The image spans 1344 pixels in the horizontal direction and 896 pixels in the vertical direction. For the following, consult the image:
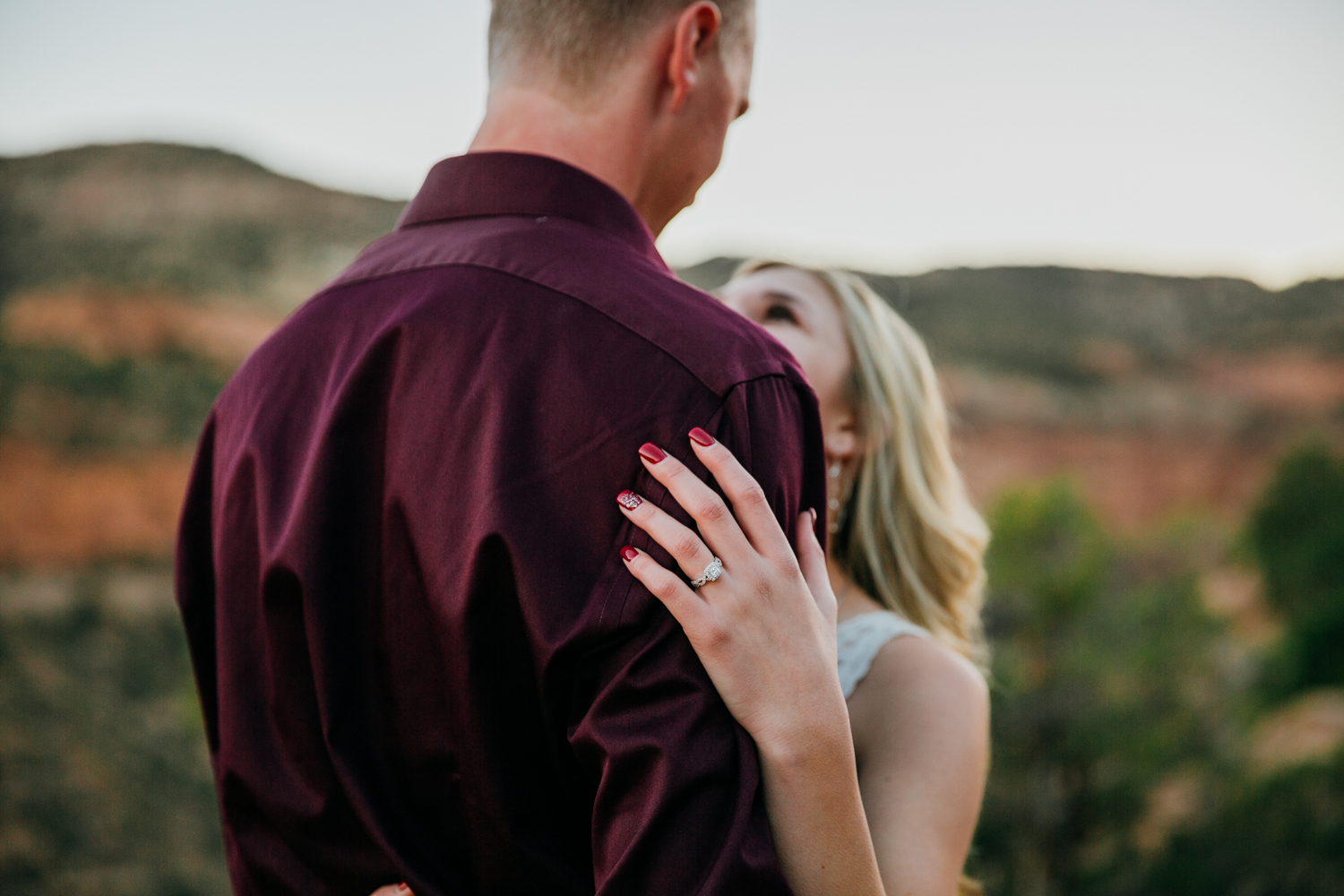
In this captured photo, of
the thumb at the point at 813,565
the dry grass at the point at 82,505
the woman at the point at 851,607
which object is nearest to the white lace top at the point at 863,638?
the woman at the point at 851,607

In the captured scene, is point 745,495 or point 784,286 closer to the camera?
point 745,495

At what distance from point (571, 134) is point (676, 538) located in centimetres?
63

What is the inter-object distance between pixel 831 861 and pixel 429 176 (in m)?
1.04

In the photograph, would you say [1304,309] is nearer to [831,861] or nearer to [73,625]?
[73,625]

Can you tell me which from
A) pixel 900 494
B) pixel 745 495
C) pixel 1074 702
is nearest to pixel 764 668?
pixel 745 495

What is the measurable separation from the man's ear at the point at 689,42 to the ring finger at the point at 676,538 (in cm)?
66

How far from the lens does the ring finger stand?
98 cm

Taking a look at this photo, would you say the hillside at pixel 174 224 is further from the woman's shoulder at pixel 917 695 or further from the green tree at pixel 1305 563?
the woman's shoulder at pixel 917 695

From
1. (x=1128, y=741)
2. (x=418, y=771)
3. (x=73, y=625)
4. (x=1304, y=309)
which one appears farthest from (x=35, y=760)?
(x=1304, y=309)

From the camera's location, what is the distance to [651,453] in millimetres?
1000

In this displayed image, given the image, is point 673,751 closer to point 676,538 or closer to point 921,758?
point 676,538

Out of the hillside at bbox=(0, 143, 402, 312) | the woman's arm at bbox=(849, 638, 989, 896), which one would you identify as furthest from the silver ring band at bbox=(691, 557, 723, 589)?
the hillside at bbox=(0, 143, 402, 312)

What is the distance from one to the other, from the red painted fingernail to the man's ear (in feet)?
1.94

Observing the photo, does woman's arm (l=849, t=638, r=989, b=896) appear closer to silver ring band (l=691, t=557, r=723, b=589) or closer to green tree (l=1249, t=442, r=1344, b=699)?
silver ring band (l=691, t=557, r=723, b=589)
